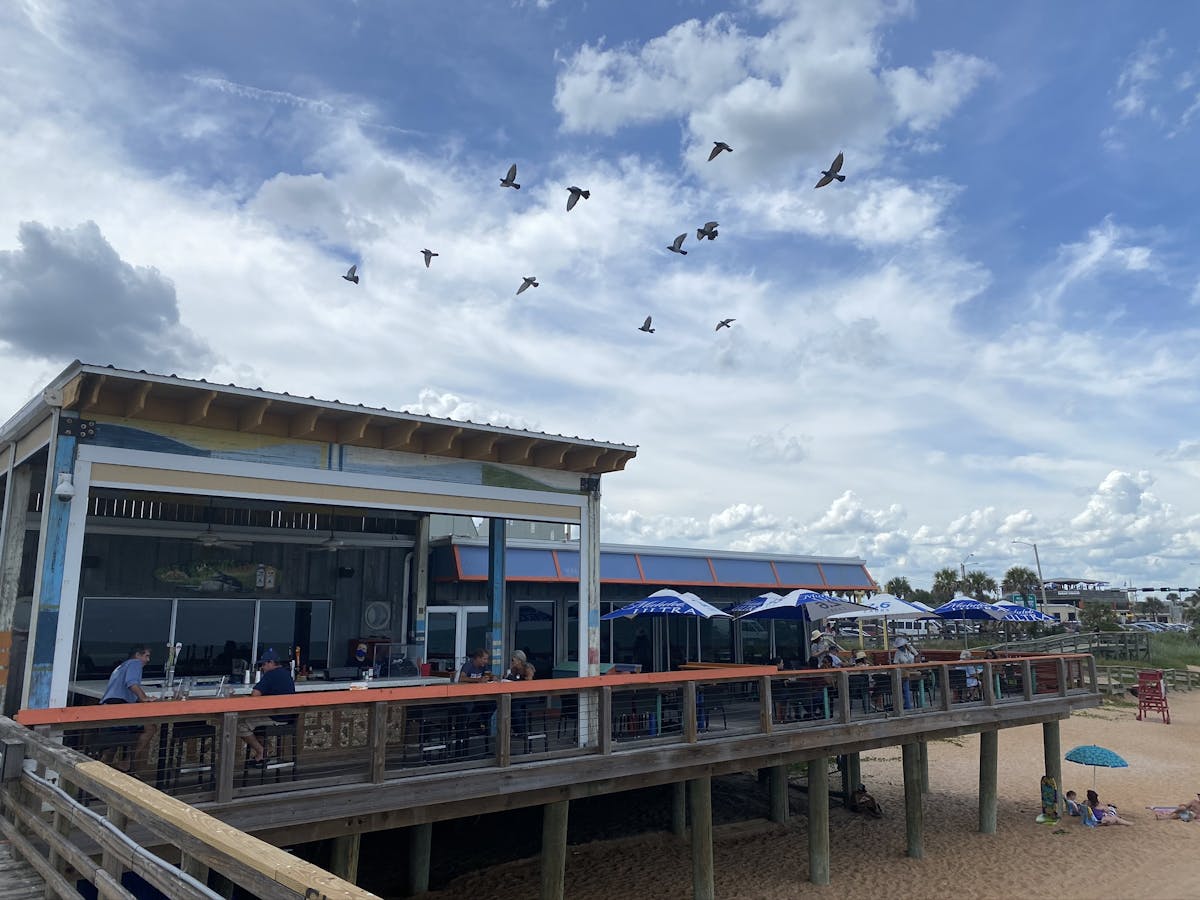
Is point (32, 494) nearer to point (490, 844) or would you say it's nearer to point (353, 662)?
point (353, 662)

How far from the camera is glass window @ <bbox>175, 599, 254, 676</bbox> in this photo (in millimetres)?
14711

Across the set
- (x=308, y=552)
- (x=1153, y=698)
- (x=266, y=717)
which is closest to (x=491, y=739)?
(x=266, y=717)

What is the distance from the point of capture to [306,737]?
8.27 metres

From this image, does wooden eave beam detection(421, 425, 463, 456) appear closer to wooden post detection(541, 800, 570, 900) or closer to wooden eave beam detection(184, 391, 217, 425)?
wooden eave beam detection(184, 391, 217, 425)

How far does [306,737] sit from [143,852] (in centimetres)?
466

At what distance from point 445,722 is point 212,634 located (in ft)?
25.6

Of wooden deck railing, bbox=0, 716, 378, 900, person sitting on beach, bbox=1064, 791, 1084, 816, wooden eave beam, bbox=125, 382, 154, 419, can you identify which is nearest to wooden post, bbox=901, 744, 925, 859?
person sitting on beach, bbox=1064, 791, 1084, 816

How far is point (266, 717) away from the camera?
26.4 ft

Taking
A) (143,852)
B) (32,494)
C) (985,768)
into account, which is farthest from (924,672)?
(32,494)

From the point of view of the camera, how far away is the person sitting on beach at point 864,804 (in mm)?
17516

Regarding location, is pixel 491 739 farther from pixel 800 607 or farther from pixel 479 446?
pixel 800 607

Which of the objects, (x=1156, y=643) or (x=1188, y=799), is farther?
(x=1156, y=643)

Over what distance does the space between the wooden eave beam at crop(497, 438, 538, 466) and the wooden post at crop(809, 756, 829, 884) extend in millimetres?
6356

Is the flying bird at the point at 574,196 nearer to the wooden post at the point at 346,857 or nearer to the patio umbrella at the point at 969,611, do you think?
the wooden post at the point at 346,857
